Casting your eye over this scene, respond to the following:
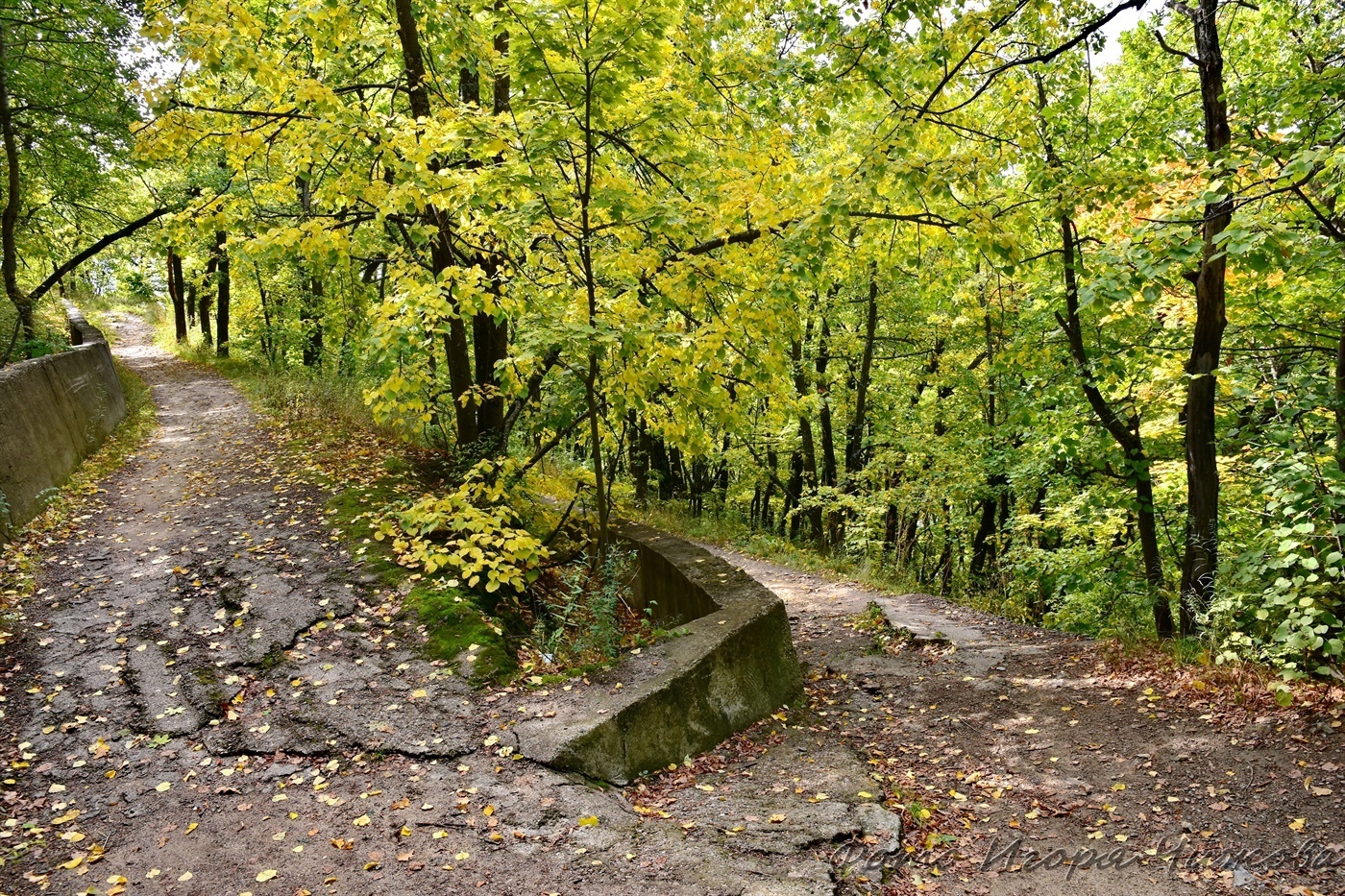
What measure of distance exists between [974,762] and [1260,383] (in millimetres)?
4573

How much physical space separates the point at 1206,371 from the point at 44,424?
39.4ft

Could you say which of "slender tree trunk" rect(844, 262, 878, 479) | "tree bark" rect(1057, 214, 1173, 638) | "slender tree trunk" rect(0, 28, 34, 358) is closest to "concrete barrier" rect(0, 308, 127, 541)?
"slender tree trunk" rect(0, 28, 34, 358)

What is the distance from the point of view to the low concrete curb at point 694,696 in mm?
4309

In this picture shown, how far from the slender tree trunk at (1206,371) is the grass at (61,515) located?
29.9 ft

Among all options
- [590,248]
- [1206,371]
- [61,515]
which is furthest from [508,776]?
[61,515]

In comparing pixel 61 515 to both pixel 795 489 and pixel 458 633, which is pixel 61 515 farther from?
pixel 795 489

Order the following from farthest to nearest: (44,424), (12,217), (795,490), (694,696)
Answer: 1. (795,490)
2. (12,217)
3. (44,424)
4. (694,696)

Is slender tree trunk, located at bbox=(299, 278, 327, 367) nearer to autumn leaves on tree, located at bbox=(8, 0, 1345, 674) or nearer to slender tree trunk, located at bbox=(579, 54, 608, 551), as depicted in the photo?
autumn leaves on tree, located at bbox=(8, 0, 1345, 674)

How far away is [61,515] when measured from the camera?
7.84 m

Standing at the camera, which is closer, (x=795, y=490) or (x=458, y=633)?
(x=458, y=633)

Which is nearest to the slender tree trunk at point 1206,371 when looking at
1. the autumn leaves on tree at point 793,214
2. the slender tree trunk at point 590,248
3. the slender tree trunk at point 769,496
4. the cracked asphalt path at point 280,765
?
the autumn leaves on tree at point 793,214

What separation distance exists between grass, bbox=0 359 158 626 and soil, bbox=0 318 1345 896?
18cm

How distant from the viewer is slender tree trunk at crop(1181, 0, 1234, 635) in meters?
5.63

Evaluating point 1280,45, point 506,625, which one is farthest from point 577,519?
point 1280,45
